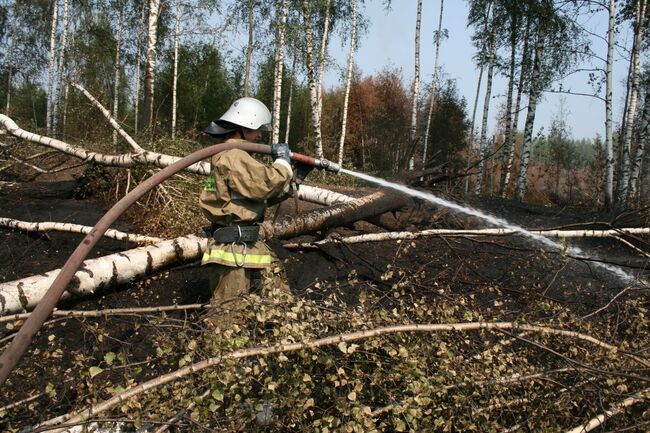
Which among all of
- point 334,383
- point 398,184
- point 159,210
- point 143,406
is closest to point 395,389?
point 334,383

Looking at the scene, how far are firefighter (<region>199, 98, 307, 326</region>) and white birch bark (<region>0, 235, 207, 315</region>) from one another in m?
0.85

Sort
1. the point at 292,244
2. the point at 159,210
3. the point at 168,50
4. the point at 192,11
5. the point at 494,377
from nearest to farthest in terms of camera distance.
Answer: the point at 494,377 → the point at 292,244 → the point at 159,210 → the point at 192,11 → the point at 168,50

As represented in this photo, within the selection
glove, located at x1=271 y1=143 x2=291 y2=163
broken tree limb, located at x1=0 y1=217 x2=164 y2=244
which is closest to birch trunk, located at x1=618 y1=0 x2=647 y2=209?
glove, located at x1=271 y1=143 x2=291 y2=163

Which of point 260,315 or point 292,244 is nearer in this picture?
point 260,315

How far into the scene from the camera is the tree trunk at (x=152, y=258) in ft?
10.7

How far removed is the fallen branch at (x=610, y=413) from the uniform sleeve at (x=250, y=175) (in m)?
2.17

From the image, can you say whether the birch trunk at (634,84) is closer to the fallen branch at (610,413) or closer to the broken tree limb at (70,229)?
the fallen branch at (610,413)

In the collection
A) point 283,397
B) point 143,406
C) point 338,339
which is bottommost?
point 143,406

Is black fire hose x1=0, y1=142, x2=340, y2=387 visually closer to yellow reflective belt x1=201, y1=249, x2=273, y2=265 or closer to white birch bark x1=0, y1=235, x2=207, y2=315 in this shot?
yellow reflective belt x1=201, y1=249, x2=273, y2=265

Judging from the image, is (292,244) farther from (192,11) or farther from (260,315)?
(192,11)

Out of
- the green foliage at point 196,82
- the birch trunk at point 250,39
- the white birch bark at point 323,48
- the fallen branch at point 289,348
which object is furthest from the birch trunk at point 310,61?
the fallen branch at point 289,348

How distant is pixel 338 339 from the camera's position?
7.43ft

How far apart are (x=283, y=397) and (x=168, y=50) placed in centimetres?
2410

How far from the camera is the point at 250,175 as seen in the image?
3.11 meters
